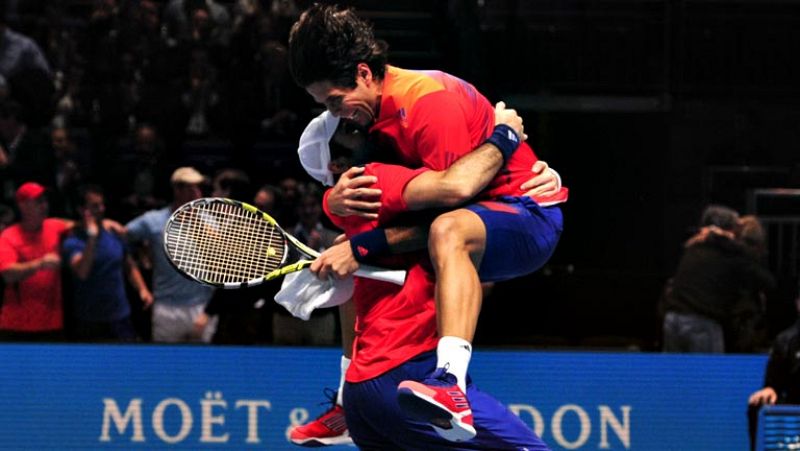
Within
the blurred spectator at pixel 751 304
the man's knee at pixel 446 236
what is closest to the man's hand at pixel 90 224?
the blurred spectator at pixel 751 304

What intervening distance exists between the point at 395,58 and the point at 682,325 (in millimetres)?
2252

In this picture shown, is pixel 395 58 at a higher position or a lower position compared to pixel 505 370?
higher

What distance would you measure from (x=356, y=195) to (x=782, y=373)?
443 centimetres

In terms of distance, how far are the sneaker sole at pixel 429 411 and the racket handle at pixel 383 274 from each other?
1.24ft

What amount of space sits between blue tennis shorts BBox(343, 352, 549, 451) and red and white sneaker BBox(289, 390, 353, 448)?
19.3 inches

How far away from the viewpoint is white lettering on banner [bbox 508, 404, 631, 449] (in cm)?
872

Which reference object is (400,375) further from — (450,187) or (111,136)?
(111,136)

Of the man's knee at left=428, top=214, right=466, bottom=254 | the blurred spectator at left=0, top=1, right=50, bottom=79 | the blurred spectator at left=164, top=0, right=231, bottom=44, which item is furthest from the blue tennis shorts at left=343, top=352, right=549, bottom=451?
the blurred spectator at left=0, top=1, right=50, bottom=79

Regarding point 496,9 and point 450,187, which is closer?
point 450,187

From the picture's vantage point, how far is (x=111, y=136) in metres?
9.09

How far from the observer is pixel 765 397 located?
8367 millimetres

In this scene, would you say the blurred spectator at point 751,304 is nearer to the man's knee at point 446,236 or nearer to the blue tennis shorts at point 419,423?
the blue tennis shorts at point 419,423

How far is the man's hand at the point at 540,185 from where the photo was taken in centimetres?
471

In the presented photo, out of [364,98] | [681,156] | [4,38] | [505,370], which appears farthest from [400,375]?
[4,38]
